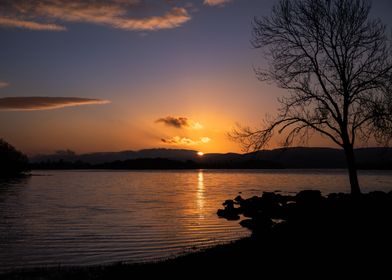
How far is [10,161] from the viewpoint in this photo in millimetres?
132500

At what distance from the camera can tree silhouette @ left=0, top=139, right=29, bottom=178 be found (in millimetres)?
128875

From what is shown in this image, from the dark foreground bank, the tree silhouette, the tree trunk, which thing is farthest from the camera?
the tree silhouette

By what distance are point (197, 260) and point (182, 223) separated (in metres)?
18.3

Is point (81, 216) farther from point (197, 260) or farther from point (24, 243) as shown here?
point (197, 260)

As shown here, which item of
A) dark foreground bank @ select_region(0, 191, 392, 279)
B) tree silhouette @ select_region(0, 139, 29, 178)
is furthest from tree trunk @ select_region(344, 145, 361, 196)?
tree silhouette @ select_region(0, 139, 29, 178)

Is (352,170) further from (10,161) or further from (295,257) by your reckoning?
(10,161)

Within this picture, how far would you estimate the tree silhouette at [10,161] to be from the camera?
423ft

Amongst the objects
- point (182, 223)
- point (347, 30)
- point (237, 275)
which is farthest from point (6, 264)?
point (347, 30)

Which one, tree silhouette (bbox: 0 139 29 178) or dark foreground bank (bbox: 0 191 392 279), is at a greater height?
tree silhouette (bbox: 0 139 29 178)

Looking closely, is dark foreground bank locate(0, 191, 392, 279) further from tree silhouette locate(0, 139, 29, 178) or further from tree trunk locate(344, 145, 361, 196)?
tree silhouette locate(0, 139, 29, 178)

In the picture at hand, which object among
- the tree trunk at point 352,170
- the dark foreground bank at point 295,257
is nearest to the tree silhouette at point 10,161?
the tree trunk at point 352,170

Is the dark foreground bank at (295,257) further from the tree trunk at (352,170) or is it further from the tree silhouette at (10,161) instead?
the tree silhouette at (10,161)

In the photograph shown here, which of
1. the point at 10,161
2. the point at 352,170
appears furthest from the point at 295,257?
the point at 10,161

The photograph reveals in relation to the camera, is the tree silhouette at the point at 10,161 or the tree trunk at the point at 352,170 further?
the tree silhouette at the point at 10,161
